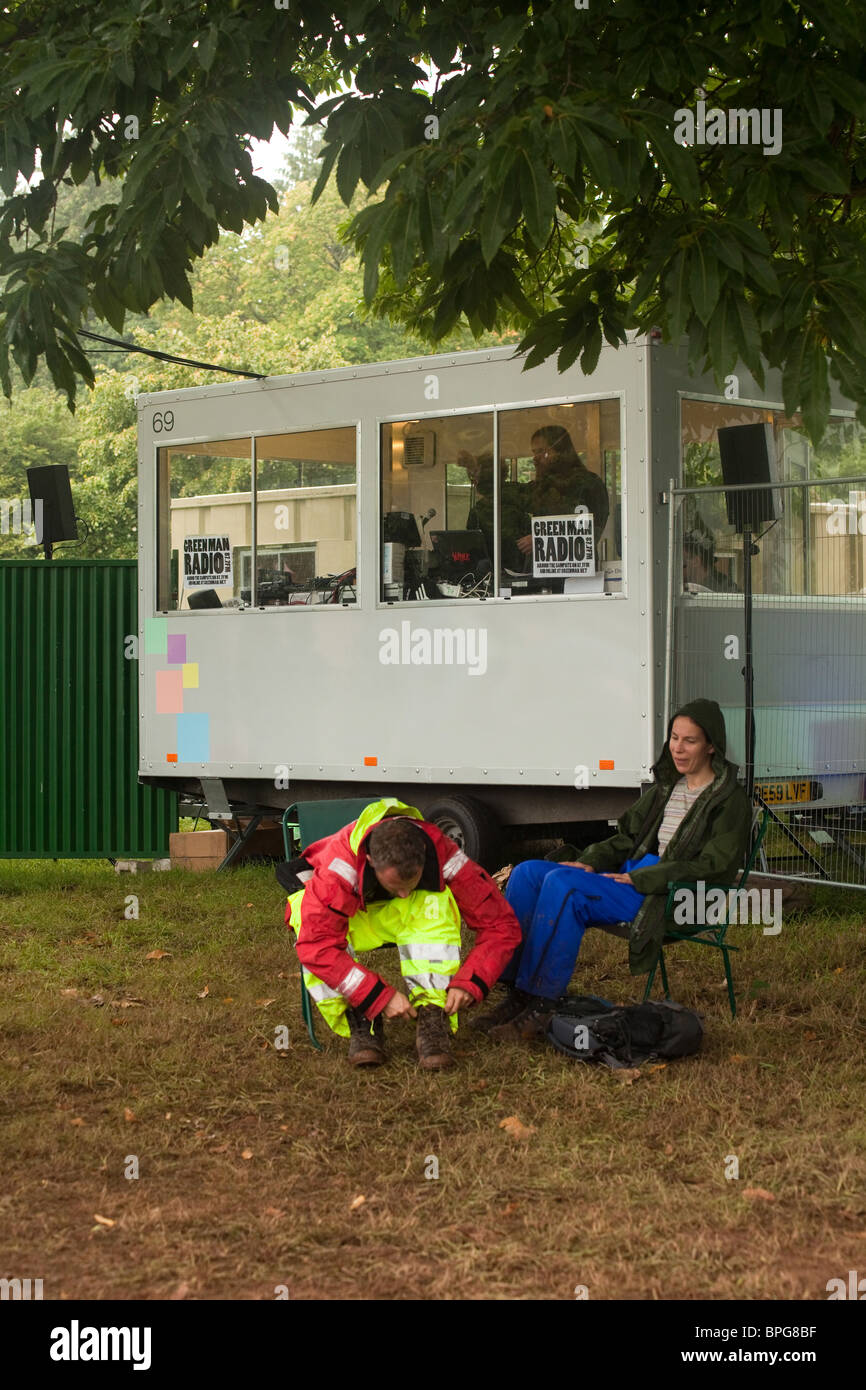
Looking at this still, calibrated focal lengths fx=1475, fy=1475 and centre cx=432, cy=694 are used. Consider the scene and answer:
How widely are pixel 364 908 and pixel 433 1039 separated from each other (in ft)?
1.83

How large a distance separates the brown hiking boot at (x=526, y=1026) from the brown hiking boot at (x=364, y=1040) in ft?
1.53

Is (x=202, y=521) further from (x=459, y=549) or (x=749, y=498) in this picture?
(x=749, y=498)

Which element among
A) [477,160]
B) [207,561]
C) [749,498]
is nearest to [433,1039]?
[477,160]

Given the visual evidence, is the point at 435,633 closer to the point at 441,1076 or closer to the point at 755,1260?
the point at 441,1076

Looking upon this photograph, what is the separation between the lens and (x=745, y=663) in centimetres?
814

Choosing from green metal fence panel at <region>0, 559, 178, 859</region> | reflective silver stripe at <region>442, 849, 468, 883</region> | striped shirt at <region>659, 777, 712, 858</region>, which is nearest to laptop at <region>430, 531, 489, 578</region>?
striped shirt at <region>659, 777, 712, 858</region>

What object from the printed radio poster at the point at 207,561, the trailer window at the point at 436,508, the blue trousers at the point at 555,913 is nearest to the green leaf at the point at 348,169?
the blue trousers at the point at 555,913

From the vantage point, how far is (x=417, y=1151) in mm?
4645

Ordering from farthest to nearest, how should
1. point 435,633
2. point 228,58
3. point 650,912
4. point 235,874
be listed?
1. point 235,874
2. point 435,633
3. point 650,912
4. point 228,58

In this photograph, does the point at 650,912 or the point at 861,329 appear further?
the point at 650,912

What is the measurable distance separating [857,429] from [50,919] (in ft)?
18.2

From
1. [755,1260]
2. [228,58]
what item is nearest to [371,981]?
[755,1260]

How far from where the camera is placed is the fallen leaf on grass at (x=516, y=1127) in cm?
476

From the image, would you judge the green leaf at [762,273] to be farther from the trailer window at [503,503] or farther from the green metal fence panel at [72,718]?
the green metal fence panel at [72,718]
